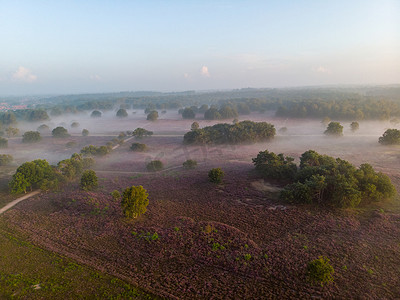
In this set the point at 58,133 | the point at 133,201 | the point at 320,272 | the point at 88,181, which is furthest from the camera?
the point at 58,133

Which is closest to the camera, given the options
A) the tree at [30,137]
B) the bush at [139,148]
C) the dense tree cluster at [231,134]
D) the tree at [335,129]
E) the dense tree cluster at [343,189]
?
the dense tree cluster at [343,189]

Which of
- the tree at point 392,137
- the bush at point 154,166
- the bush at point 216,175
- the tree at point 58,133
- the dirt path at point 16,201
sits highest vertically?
the tree at point 58,133

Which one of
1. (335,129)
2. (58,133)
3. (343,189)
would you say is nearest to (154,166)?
(343,189)

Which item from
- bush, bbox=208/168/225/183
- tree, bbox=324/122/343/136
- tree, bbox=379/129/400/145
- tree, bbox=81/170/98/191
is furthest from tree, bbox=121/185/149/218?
tree, bbox=324/122/343/136

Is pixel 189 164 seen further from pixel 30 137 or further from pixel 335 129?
pixel 30 137

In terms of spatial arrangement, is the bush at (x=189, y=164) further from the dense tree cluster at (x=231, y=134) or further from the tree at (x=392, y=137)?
the tree at (x=392, y=137)

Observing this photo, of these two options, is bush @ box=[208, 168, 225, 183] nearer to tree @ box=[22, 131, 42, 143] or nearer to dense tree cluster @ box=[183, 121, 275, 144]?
dense tree cluster @ box=[183, 121, 275, 144]

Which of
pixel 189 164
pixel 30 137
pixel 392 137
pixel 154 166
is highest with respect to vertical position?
pixel 30 137

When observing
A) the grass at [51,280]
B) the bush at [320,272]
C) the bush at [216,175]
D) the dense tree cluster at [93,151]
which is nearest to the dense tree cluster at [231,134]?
the dense tree cluster at [93,151]
